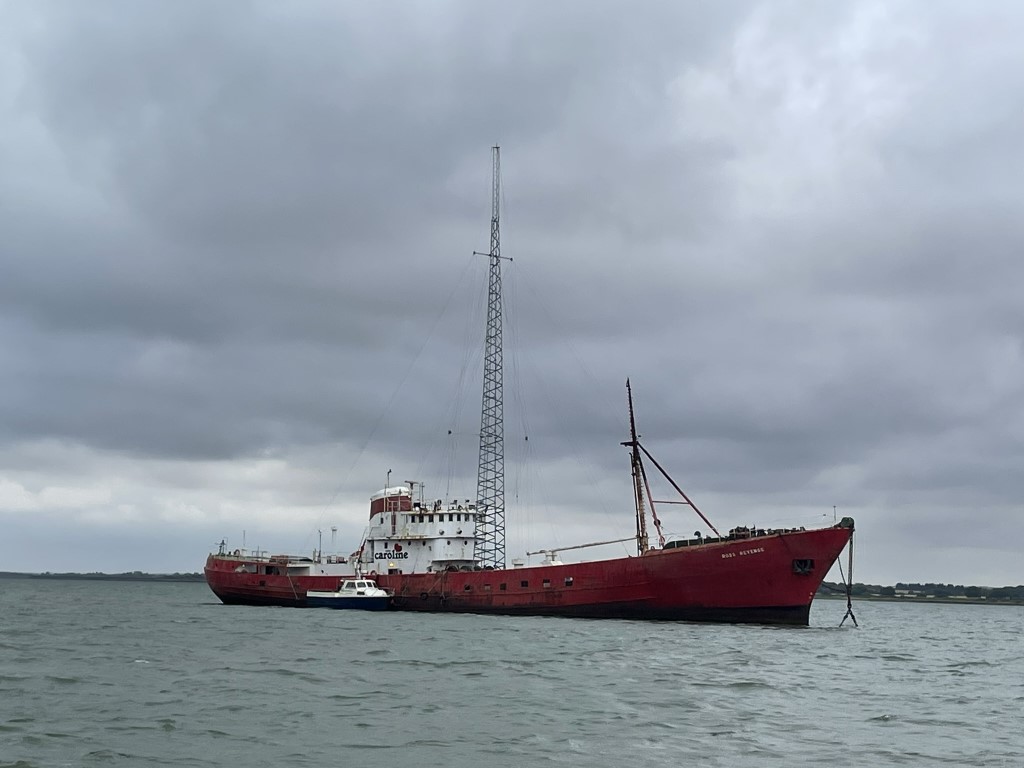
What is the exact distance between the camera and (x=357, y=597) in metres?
66.3

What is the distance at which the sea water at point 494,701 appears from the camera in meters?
19.5

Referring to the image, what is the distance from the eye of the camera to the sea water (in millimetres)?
19453

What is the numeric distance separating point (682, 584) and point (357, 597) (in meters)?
24.0

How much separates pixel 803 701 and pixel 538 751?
10340 millimetres

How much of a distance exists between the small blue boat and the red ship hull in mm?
4811

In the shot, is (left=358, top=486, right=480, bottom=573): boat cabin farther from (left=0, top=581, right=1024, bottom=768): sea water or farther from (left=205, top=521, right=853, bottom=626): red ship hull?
(left=0, top=581, right=1024, bottom=768): sea water

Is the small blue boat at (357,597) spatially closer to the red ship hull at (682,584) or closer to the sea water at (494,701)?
the red ship hull at (682,584)

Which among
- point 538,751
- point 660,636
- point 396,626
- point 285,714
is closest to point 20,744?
point 285,714

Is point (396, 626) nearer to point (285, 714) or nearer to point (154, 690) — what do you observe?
point (154, 690)

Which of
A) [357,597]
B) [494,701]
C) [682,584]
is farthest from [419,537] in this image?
[494,701]

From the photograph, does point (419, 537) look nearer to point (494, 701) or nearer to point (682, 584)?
point (682, 584)

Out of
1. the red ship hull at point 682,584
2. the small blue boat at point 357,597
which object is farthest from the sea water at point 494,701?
the small blue boat at point 357,597

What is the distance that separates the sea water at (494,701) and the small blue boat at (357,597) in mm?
19350

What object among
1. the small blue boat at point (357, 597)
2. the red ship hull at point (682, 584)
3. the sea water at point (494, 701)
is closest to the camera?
the sea water at point (494, 701)
